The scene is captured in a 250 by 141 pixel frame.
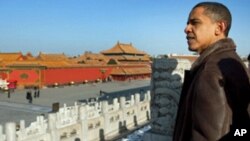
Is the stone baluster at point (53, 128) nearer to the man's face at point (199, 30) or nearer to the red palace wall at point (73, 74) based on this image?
the man's face at point (199, 30)

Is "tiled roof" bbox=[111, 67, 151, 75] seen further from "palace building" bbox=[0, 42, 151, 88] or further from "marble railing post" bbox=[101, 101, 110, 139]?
"marble railing post" bbox=[101, 101, 110, 139]

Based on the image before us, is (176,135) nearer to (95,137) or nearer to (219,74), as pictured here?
(219,74)

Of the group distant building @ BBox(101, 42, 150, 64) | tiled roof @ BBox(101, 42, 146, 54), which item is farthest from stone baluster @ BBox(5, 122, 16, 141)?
tiled roof @ BBox(101, 42, 146, 54)

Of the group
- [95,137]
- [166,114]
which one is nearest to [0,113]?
[95,137]

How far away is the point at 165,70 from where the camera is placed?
534 cm

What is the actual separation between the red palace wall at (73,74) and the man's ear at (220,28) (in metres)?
30.7

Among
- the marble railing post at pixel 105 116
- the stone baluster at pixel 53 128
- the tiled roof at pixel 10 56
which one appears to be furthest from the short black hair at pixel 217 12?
the tiled roof at pixel 10 56

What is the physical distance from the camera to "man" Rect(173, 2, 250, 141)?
1.43 meters

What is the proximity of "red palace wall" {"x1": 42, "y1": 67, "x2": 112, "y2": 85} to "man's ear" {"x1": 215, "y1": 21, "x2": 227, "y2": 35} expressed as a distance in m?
30.7

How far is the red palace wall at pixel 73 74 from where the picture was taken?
32.4m

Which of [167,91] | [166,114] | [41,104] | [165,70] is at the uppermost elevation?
[165,70]

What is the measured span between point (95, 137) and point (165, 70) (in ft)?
14.0

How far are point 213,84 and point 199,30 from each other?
1.09ft

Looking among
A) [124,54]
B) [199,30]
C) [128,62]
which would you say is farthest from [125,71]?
[199,30]
